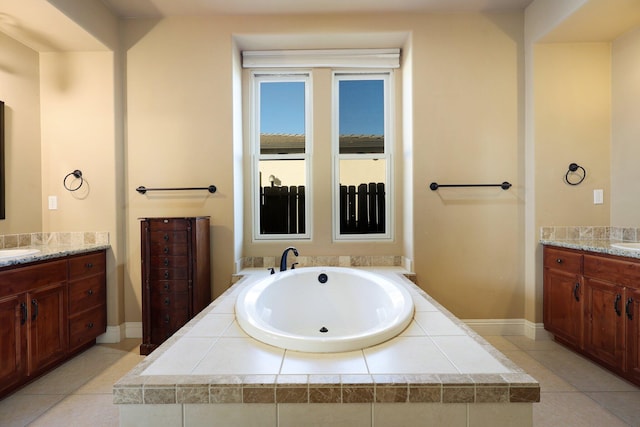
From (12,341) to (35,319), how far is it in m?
0.17

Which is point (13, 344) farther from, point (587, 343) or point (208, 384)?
point (587, 343)

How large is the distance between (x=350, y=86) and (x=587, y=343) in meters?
2.80

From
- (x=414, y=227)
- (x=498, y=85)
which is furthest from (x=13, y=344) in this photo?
(x=498, y=85)

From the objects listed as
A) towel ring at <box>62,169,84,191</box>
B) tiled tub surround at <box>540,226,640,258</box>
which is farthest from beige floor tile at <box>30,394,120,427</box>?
tiled tub surround at <box>540,226,640,258</box>

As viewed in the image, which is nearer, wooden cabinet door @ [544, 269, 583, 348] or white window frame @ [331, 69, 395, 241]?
wooden cabinet door @ [544, 269, 583, 348]

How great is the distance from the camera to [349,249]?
10.1 feet

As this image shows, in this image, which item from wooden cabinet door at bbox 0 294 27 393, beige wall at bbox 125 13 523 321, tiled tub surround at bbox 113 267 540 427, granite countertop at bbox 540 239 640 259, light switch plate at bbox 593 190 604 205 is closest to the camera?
tiled tub surround at bbox 113 267 540 427

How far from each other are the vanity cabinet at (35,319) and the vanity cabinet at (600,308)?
365 cm

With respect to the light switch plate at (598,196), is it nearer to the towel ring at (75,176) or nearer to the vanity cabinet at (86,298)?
the vanity cabinet at (86,298)

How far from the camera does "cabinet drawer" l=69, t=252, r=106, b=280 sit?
2373 millimetres

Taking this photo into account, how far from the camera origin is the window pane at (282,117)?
314 cm

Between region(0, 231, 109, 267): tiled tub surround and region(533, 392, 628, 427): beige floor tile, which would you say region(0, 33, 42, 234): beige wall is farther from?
region(533, 392, 628, 427): beige floor tile

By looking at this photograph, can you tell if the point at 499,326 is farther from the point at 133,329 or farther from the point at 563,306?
the point at 133,329

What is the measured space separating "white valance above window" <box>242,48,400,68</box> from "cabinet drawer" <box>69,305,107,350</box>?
2475 mm
